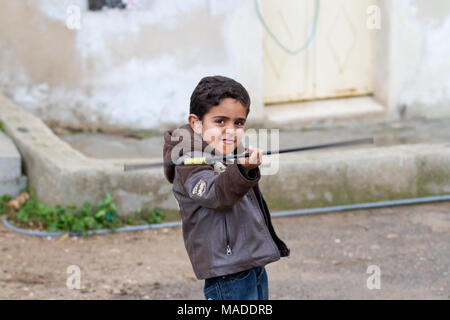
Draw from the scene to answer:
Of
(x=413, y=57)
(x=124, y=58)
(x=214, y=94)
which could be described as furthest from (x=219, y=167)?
(x=413, y=57)

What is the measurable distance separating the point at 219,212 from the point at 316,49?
4.51 m

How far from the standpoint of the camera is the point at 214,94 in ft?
8.22

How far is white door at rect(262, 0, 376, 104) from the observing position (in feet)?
21.8

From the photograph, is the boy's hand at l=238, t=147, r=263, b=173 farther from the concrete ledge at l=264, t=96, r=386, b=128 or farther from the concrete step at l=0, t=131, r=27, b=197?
the concrete ledge at l=264, t=96, r=386, b=128

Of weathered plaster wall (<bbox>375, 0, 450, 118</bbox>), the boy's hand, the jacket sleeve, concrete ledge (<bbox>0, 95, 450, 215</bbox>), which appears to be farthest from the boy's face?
weathered plaster wall (<bbox>375, 0, 450, 118</bbox>)

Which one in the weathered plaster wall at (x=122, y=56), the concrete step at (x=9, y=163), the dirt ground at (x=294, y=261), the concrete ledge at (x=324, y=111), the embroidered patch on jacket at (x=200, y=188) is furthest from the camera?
the concrete ledge at (x=324, y=111)

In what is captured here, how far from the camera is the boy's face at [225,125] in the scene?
251cm

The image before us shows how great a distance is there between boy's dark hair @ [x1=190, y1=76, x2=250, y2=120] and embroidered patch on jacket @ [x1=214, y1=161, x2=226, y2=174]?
184mm

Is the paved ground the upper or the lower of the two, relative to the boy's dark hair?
lower

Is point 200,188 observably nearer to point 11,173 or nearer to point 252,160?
point 252,160

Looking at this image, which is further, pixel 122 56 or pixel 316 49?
pixel 316 49

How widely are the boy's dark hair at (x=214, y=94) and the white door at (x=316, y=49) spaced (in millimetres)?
4116

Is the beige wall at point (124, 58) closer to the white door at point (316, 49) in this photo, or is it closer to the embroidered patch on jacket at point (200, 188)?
the white door at point (316, 49)

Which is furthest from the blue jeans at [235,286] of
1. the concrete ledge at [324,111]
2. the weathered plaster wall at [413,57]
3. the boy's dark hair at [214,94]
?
the weathered plaster wall at [413,57]
